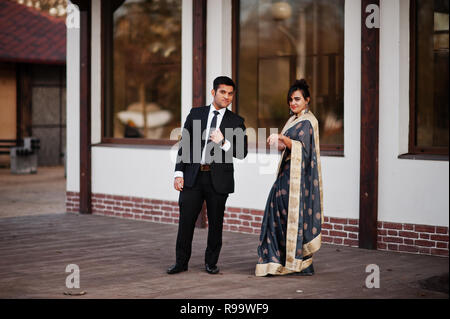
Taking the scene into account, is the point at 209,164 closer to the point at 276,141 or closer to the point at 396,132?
the point at 276,141

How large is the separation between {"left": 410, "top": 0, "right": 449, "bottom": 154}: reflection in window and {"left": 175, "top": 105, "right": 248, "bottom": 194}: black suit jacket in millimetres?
2515

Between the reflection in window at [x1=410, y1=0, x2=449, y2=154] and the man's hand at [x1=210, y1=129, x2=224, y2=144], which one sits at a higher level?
the reflection in window at [x1=410, y1=0, x2=449, y2=154]

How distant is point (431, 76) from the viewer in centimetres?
866

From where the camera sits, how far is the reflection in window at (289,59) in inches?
375

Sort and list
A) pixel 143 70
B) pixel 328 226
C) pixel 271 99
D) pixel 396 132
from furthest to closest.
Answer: pixel 143 70 → pixel 271 99 → pixel 328 226 → pixel 396 132

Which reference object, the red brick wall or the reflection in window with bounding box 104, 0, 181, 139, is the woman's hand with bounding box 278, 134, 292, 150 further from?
the reflection in window with bounding box 104, 0, 181, 139

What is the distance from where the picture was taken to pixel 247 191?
10133 mm

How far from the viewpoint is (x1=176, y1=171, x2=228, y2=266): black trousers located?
7.23 m

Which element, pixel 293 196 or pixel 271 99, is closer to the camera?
pixel 293 196

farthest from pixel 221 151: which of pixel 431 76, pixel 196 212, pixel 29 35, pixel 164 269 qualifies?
pixel 29 35

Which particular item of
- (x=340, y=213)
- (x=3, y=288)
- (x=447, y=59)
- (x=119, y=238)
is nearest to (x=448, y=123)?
(x=447, y=59)

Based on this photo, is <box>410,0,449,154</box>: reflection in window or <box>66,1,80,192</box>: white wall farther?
<box>66,1,80,192</box>: white wall

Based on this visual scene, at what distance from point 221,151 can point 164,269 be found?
1.30 m

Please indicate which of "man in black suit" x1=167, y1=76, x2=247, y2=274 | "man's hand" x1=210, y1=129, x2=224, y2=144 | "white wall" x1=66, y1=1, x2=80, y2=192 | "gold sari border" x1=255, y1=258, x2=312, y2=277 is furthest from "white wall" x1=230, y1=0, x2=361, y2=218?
"white wall" x1=66, y1=1, x2=80, y2=192
